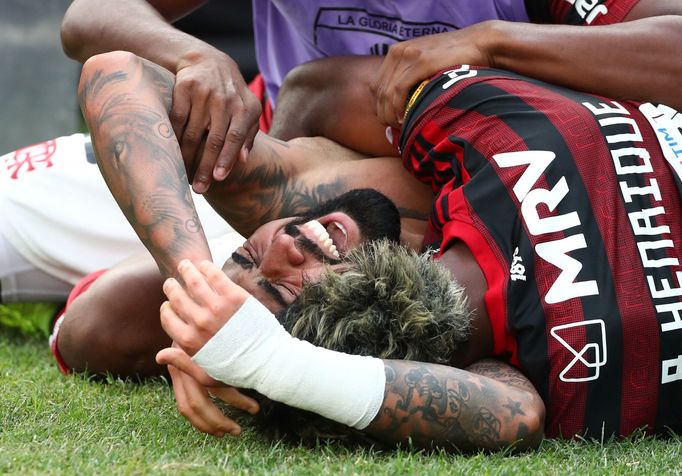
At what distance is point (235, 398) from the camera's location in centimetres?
187

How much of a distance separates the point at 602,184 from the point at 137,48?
4.33 ft

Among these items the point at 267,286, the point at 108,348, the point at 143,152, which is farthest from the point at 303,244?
the point at 108,348

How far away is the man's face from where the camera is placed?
2.15 metres

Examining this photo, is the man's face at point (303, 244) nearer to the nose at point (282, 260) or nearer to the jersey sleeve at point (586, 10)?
the nose at point (282, 260)

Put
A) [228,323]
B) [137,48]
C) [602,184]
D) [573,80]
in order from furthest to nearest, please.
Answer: [137,48] < [573,80] < [602,184] < [228,323]

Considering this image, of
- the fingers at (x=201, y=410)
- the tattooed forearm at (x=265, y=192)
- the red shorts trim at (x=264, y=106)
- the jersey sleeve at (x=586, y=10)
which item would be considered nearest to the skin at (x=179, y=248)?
the fingers at (x=201, y=410)

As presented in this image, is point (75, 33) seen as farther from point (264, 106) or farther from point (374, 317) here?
point (374, 317)

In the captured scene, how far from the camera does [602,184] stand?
2.25 m

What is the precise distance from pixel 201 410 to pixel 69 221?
172 cm

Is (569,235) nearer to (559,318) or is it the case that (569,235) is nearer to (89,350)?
(559,318)

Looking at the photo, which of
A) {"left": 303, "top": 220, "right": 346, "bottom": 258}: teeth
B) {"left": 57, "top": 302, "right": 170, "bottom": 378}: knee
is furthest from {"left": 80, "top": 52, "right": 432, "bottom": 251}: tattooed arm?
{"left": 57, "top": 302, "right": 170, "bottom": 378}: knee

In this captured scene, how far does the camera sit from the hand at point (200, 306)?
174cm

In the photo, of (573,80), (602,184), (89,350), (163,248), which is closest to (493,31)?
(573,80)

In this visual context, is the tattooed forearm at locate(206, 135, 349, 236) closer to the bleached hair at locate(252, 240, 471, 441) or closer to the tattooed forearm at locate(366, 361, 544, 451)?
the bleached hair at locate(252, 240, 471, 441)
